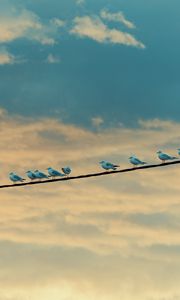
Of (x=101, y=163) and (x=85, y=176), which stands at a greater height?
(x=101, y=163)

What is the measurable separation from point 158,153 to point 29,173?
452 inches

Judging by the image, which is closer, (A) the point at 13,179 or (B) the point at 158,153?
(B) the point at 158,153

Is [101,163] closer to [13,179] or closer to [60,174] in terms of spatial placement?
[60,174]

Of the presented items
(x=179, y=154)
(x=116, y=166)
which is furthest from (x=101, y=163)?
(x=179, y=154)

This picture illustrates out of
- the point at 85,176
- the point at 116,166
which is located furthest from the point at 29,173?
the point at 85,176

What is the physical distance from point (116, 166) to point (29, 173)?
7257mm

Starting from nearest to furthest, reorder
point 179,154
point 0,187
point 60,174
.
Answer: point 0,187 → point 179,154 → point 60,174

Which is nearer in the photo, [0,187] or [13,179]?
[0,187]

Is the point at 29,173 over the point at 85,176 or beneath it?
over

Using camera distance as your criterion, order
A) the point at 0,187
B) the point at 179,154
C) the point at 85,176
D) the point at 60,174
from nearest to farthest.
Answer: the point at 85,176 < the point at 0,187 < the point at 179,154 < the point at 60,174

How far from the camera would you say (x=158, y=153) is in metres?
70.5

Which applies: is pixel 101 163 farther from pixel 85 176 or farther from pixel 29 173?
pixel 85 176

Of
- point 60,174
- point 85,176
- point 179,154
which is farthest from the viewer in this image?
point 60,174

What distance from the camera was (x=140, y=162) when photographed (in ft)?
242
